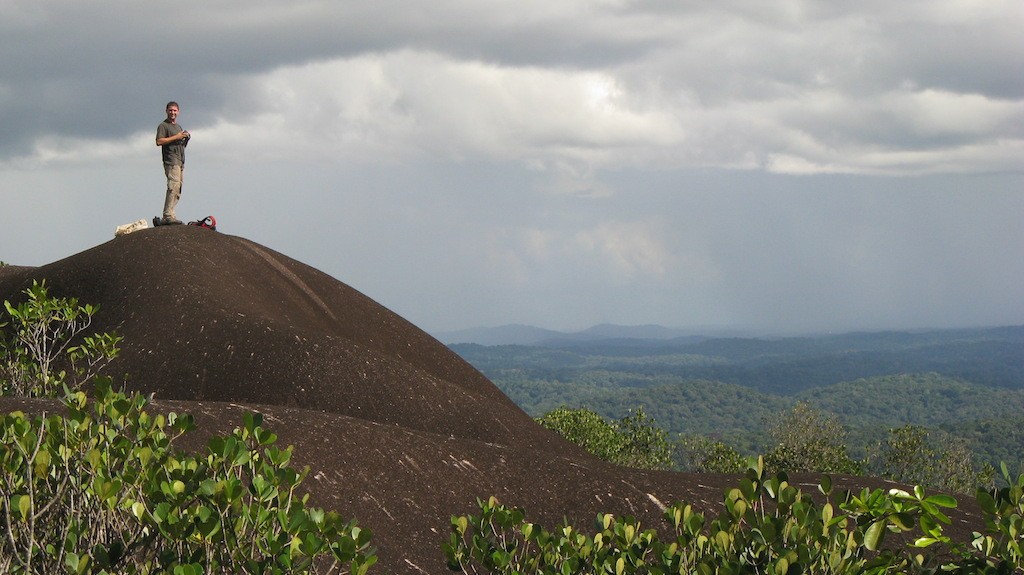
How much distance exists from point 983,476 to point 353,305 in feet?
133

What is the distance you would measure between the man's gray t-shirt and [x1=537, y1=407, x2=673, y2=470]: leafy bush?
27.6 meters

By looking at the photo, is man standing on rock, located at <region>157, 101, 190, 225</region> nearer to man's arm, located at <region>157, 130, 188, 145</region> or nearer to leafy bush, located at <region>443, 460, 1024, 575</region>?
man's arm, located at <region>157, 130, 188, 145</region>

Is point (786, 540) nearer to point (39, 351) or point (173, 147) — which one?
point (39, 351)

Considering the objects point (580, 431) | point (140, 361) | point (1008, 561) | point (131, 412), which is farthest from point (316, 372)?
point (580, 431)

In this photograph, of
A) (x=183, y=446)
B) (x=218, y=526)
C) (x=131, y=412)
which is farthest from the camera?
(x=183, y=446)

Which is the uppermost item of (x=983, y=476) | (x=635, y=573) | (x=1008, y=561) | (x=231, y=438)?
(x=231, y=438)

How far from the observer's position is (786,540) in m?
7.97

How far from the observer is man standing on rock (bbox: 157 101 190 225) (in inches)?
1253

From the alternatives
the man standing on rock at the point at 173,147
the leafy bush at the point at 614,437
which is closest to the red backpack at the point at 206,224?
the man standing on rock at the point at 173,147

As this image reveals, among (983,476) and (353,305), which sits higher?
(353,305)

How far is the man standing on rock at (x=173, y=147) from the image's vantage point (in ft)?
104

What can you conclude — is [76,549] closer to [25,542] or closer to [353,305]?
[25,542]

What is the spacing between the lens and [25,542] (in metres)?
9.36

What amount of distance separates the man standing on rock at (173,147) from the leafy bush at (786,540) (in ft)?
85.6
